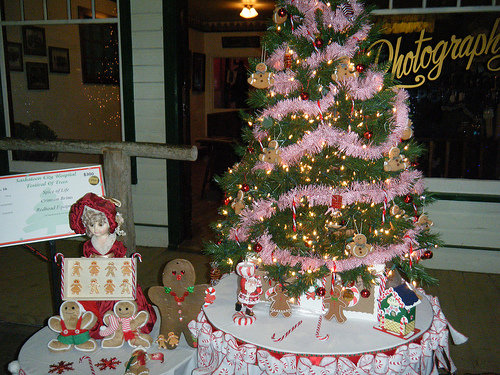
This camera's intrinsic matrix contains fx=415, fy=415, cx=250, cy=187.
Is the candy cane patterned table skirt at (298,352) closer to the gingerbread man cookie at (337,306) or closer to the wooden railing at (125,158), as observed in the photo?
the gingerbread man cookie at (337,306)

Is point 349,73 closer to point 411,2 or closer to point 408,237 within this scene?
point 408,237

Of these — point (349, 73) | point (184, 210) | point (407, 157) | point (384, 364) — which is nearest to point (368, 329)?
point (384, 364)

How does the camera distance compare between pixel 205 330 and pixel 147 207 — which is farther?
pixel 147 207

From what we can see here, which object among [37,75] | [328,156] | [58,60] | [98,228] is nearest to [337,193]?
[328,156]

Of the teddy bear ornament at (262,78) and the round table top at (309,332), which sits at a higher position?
the teddy bear ornament at (262,78)

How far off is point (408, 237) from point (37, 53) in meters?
5.60

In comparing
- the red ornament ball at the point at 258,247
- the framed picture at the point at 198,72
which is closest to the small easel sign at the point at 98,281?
the red ornament ball at the point at 258,247

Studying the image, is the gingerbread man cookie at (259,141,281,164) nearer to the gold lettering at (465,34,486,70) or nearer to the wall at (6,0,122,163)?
the gold lettering at (465,34,486,70)

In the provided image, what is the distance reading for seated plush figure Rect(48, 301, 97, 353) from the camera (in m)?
2.11

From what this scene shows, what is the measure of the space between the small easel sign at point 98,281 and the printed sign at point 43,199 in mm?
333

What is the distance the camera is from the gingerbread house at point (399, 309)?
6.34 ft

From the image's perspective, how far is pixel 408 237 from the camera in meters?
2.21

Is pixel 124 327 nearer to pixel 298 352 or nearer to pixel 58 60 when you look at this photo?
pixel 298 352

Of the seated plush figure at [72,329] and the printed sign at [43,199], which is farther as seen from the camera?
the printed sign at [43,199]
